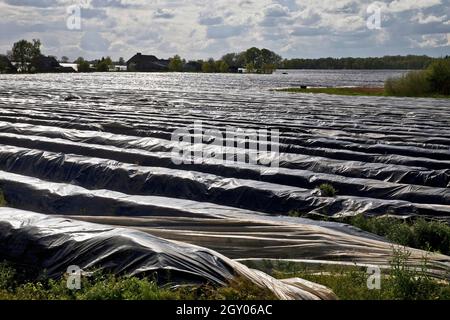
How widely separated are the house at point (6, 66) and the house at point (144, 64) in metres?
31.5

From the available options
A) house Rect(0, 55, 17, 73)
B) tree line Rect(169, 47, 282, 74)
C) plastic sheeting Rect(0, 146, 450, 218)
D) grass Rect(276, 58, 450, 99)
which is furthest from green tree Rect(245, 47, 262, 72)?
plastic sheeting Rect(0, 146, 450, 218)

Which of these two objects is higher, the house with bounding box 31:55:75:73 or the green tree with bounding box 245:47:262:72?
the green tree with bounding box 245:47:262:72

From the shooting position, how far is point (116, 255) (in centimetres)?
583

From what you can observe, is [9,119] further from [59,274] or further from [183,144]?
[59,274]

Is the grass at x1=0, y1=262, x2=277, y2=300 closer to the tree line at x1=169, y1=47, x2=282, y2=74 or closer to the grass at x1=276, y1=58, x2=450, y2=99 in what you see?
the grass at x1=276, y1=58, x2=450, y2=99

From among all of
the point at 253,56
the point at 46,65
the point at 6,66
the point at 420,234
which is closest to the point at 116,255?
the point at 420,234

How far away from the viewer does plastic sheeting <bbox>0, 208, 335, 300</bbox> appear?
549 cm

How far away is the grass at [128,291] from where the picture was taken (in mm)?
4988

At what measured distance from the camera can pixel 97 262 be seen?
19.2ft

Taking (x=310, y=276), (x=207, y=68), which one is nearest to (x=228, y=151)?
(x=310, y=276)

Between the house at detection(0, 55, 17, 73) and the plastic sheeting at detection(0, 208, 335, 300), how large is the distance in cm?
9145

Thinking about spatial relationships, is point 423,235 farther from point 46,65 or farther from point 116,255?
point 46,65
